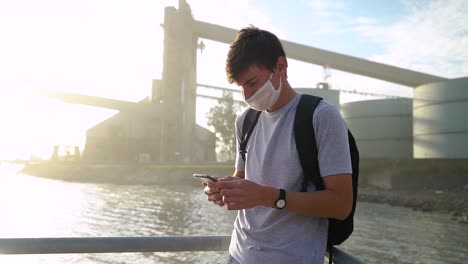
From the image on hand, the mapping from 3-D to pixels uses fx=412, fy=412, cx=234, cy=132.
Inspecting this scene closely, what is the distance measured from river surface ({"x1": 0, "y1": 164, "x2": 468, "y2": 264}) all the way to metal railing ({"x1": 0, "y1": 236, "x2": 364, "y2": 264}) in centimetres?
628

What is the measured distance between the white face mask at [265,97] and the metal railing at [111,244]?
614mm

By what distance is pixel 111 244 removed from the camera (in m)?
1.69

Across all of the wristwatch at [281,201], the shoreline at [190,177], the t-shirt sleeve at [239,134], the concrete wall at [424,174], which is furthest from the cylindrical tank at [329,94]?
the wristwatch at [281,201]

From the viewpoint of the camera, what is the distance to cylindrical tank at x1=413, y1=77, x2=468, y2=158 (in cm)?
2984

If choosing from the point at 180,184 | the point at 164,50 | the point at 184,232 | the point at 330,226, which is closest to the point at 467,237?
the point at 184,232

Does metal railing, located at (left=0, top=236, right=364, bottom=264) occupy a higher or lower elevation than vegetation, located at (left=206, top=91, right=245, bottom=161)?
lower

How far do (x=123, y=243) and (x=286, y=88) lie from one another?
3.03 ft

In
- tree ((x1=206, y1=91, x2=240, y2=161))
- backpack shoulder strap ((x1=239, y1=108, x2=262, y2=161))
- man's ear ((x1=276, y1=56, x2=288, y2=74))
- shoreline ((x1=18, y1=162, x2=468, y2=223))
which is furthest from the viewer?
tree ((x1=206, y1=91, x2=240, y2=161))

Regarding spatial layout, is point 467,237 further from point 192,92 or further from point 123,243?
point 192,92

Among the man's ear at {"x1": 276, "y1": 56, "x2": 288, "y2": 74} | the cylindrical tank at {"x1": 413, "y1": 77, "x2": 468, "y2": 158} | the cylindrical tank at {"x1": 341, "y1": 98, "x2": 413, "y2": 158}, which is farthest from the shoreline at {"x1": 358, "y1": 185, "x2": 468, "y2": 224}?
the man's ear at {"x1": 276, "y1": 56, "x2": 288, "y2": 74}

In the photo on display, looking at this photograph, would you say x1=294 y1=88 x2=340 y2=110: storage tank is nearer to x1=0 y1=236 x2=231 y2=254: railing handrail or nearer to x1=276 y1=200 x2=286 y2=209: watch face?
x1=0 y1=236 x2=231 y2=254: railing handrail

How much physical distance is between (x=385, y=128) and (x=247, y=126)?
39.1m

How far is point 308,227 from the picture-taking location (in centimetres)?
149

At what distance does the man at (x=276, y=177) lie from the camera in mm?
1385
